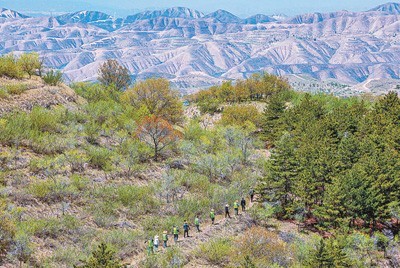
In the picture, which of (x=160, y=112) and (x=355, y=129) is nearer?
(x=355, y=129)

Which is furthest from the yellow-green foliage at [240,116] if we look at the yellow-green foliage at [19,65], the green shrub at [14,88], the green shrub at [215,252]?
the green shrub at [215,252]

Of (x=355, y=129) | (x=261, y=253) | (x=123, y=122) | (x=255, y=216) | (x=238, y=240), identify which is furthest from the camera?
(x=355, y=129)

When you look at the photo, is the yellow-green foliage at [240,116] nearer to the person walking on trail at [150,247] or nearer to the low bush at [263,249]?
the low bush at [263,249]

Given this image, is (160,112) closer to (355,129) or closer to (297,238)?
(355,129)

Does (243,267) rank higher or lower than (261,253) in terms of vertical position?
higher

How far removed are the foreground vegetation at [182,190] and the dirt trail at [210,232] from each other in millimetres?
344

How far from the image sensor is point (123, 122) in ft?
189

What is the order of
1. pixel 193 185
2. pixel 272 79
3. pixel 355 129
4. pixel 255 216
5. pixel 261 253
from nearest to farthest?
1. pixel 261 253
2. pixel 255 216
3. pixel 193 185
4. pixel 355 129
5. pixel 272 79

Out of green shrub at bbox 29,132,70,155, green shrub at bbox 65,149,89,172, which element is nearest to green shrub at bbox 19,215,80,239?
green shrub at bbox 65,149,89,172

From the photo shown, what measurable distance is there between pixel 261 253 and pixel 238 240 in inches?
124

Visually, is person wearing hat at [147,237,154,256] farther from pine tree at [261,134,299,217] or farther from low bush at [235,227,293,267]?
pine tree at [261,134,299,217]

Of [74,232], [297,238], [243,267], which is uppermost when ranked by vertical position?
[243,267]

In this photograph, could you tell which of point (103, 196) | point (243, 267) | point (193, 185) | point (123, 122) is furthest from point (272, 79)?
point (243, 267)

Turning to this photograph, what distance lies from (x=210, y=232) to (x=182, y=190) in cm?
897
